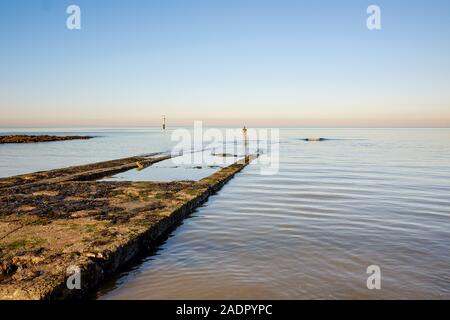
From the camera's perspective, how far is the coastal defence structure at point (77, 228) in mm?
4363

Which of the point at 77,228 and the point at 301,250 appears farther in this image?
the point at 301,250

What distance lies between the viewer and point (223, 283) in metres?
5.19

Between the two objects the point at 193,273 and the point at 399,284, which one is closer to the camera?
the point at 399,284

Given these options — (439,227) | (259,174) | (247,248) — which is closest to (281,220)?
(247,248)

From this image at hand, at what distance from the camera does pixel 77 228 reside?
6.36 m

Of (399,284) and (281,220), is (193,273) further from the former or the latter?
(281,220)

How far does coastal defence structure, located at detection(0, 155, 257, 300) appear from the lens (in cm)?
436

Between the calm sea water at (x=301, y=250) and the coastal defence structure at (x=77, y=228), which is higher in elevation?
the coastal defence structure at (x=77, y=228)

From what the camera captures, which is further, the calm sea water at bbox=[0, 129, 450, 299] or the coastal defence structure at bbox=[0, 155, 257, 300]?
the calm sea water at bbox=[0, 129, 450, 299]

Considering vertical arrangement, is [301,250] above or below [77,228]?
below

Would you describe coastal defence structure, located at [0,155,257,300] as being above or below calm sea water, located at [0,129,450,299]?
above

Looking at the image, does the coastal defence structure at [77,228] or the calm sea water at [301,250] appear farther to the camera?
the calm sea water at [301,250]
